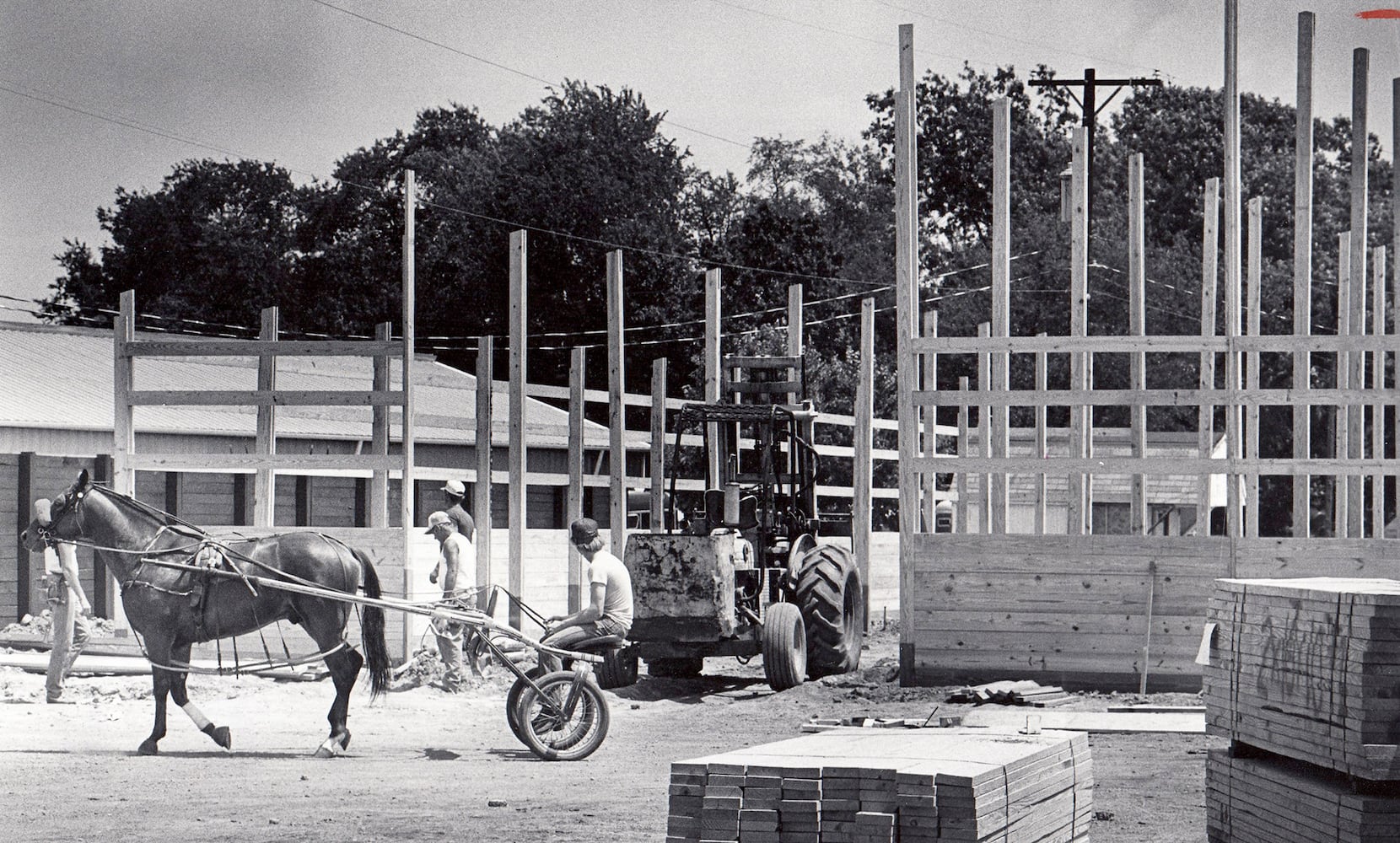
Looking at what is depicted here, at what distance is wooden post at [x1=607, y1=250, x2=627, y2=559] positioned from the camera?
18.6 m

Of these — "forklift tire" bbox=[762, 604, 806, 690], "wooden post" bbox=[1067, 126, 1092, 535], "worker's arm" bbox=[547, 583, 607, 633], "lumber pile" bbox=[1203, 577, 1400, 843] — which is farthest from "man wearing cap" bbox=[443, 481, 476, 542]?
"lumber pile" bbox=[1203, 577, 1400, 843]

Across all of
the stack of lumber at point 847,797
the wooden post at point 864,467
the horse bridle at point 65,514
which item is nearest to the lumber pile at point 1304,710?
the stack of lumber at point 847,797

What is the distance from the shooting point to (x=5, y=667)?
17.0 m

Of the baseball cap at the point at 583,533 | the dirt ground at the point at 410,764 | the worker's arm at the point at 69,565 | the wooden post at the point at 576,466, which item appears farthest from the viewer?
the wooden post at the point at 576,466

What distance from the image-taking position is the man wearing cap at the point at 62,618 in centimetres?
1466

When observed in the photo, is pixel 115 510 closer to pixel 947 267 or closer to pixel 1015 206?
pixel 947 267

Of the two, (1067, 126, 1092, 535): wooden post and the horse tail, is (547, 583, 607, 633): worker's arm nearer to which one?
the horse tail

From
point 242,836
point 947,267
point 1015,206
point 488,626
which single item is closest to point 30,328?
point 488,626

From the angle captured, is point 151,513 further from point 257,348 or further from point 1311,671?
point 1311,671

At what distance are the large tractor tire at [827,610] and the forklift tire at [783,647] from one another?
2.28 feet

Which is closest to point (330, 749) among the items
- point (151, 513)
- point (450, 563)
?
point (151, 513)

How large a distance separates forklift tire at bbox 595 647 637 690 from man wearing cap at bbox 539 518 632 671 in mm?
3260

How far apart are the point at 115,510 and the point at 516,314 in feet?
19.5

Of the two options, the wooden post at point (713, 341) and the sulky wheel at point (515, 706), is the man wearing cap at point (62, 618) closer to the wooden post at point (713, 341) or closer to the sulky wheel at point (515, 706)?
the sulky wheel at point (515, 706)
